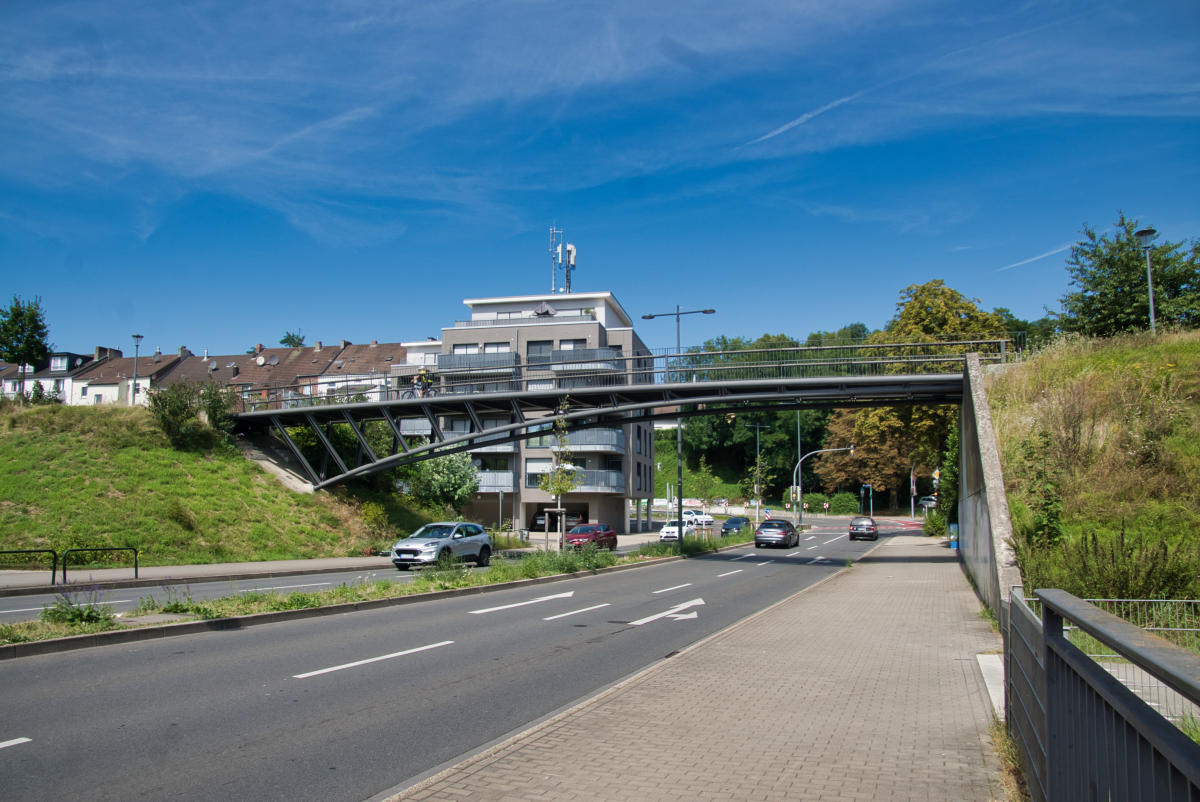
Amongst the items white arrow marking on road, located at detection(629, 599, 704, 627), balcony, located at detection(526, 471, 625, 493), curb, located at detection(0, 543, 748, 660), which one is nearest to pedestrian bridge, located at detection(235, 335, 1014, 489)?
white arrow marking on road, located at detection(629, 599, 704, 627)

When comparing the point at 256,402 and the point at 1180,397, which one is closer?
the point at 1180,397

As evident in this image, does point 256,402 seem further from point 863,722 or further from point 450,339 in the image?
point 863,722

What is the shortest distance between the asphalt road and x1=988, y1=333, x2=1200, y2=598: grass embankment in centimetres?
526

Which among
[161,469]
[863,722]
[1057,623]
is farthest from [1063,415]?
[161,469]

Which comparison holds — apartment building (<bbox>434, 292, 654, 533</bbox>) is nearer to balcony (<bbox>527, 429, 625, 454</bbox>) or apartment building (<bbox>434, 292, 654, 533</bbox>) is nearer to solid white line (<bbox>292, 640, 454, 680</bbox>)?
balcony (<bbox>527, 429, 625, 454</bbox>)

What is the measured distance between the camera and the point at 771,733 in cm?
614

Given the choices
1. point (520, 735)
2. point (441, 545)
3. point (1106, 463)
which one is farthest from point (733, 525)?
point (520, 735)

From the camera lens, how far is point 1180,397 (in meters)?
16.4

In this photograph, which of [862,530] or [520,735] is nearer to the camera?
[520,735]

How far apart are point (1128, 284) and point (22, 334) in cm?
6487

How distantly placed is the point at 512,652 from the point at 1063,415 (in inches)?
518

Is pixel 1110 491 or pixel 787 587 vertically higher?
pixel 1110 491

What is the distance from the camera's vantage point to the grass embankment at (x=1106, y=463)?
9.31 m

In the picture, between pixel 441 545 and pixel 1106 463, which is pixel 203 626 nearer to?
pixel 441 545
